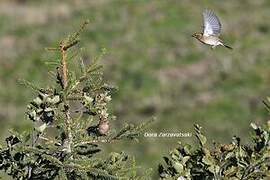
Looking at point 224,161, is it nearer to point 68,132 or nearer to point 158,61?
point 68,132

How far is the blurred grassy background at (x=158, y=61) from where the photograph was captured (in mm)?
18359

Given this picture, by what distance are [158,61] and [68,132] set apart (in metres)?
19.0

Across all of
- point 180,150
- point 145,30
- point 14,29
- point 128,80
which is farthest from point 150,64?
point 180,150

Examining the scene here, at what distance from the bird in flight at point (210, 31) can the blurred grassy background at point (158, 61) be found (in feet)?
34.9

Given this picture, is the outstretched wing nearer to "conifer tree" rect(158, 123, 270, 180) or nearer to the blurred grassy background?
"conifer tree" rect(158, 123, 270, 180)

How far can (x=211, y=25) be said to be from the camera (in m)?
4.19

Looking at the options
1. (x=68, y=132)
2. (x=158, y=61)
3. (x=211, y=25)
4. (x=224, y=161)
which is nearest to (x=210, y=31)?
(x=211, y=25)

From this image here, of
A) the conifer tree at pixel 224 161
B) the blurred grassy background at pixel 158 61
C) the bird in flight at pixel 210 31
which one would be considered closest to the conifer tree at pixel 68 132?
the conifer tree at pixel 224 161

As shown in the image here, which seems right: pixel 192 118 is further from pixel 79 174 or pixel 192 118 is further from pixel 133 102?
pixel 79 174

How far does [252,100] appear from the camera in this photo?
18938 millimetres

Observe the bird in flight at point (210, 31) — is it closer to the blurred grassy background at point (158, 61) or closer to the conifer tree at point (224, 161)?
the conifer tree at point (224, 161)

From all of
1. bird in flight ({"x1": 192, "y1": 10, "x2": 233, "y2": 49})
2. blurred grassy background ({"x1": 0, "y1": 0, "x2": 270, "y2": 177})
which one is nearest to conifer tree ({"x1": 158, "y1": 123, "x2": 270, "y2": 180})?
bird in flight ({"x1": 192, "y1": 10, "x2": 233, "y2": 49})

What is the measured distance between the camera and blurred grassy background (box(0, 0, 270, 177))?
60.2 ft

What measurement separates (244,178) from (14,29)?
23713 millimetres
